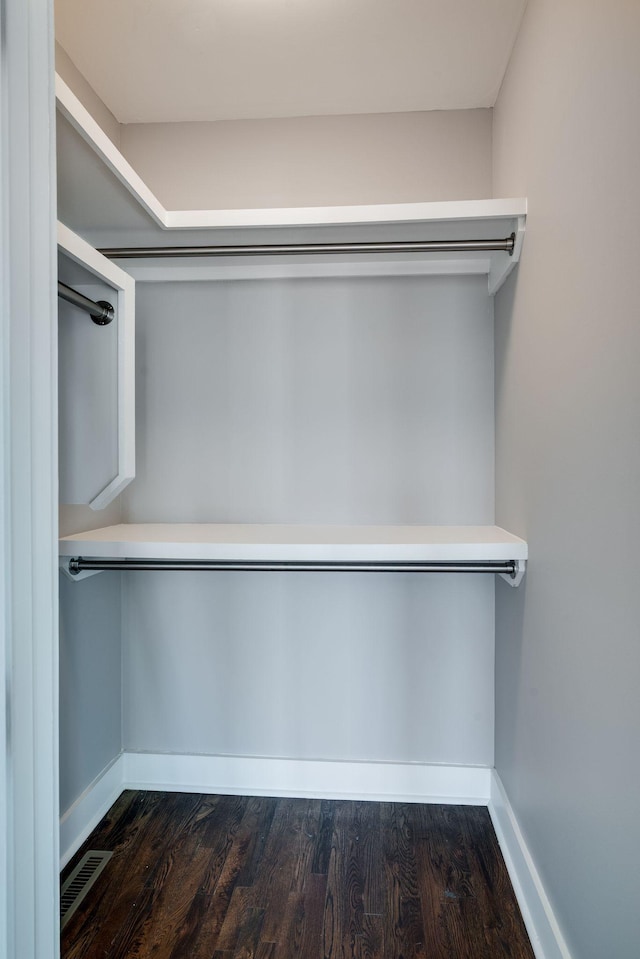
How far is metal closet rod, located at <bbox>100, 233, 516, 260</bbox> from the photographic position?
1.65 metres

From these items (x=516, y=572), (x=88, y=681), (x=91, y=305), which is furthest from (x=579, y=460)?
(x=88, y=681)

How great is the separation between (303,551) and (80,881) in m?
1.09

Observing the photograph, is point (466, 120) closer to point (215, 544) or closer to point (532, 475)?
point (532, 475)

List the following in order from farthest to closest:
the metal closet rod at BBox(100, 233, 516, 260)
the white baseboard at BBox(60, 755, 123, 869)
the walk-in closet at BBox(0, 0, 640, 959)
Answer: the white baseboard at BBox(60, 755, 123, 869) → the metal closet rod at BBox(100, 233, 516, 260) → the walk-in closet at BBox(0, 0, 640, 959)

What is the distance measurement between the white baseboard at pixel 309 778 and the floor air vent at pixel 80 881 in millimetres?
379

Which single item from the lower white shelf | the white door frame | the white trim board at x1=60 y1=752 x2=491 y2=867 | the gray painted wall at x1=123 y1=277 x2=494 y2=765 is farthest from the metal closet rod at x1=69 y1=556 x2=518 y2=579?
the white trim board at x1=60 y1=752 x2=491 y2=867

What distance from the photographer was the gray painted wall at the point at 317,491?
2064 millimetres

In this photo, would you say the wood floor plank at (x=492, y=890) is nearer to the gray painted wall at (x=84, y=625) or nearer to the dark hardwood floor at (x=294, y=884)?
the dark hardwood floor at (x=294, y=884)

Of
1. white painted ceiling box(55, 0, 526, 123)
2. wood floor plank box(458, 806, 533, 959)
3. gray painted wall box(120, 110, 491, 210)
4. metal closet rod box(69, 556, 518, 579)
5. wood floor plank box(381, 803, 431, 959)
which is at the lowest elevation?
wood floor plank box(381, 803, 431, 959)

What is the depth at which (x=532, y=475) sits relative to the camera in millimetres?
1534

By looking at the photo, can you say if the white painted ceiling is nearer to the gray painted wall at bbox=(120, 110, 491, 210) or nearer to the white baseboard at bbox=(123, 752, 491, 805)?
the gray painted wall at bbox=(120, 110, 491, 210)

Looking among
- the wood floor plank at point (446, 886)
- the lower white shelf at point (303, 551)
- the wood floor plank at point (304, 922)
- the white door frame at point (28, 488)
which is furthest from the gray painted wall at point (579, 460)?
the white door frame at point (28, 488)

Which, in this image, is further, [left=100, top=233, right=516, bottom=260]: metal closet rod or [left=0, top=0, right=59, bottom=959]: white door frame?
[left=100, top=233, right=516, bottom=260]: metal closet rod

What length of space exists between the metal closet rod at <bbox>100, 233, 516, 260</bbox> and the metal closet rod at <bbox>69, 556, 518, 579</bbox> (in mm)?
852
